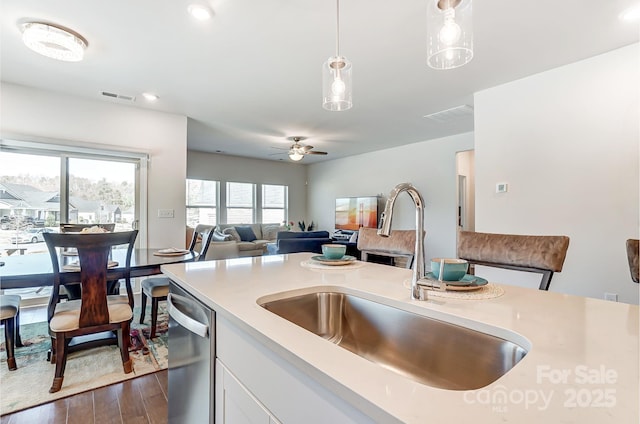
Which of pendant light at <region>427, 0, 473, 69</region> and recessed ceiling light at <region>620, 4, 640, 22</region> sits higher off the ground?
recessed ceiling light at <region>620, 4, 640, 22</region>

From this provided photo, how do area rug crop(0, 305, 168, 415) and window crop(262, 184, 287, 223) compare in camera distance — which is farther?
window crop(262, 184, 287, 223)

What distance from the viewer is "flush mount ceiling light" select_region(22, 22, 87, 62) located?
7.31 feet

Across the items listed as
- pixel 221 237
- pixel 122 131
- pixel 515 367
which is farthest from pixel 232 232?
pixel 515 367

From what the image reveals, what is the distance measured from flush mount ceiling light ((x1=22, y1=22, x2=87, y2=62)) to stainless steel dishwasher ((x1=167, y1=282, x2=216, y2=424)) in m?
2.31

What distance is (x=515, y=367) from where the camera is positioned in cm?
52

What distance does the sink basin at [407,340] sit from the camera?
2.43ft

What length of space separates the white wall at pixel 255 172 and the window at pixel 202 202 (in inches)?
7.4

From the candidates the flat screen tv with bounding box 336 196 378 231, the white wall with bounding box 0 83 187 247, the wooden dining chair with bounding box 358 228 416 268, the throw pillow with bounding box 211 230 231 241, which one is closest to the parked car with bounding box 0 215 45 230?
the white wall with bounding box 0 83 187 247

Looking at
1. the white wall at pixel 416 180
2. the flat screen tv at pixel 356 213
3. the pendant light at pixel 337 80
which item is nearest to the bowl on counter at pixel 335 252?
the pendant light at pixel 337 80

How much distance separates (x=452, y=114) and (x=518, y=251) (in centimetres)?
346

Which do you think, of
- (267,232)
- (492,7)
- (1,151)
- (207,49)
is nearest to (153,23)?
(207,49)

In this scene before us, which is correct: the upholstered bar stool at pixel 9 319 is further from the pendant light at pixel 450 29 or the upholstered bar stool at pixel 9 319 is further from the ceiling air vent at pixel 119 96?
the pendant light at pixel 450 29

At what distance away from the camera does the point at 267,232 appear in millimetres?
7750

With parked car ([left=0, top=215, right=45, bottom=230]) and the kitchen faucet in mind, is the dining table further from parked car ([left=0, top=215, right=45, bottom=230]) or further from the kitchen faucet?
the kitchen faucet
